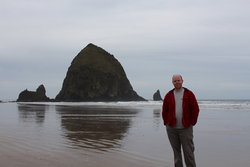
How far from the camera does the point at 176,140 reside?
6.13 metres

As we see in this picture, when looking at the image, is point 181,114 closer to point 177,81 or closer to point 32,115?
point 177,81

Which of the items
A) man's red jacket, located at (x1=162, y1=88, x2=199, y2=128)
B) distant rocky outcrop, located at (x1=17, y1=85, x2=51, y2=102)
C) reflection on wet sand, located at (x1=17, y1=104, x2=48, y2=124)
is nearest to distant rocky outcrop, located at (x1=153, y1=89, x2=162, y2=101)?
distant rocky outcrop, located at (x1=17, y1=85, x2=51, y2=102)

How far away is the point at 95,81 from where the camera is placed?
3829 inches

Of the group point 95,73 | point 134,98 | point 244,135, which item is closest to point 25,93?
point 95,73

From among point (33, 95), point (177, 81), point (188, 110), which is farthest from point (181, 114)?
point (33, 95)

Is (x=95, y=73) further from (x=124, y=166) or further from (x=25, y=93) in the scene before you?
(x=124, y=166)

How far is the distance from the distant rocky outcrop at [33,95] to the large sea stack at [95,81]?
6.64 meters

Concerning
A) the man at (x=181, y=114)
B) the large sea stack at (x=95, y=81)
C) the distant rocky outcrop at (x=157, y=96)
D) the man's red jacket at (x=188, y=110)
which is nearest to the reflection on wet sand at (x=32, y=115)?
the man at (x=181, y=114)

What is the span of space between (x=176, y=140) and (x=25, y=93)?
10686 cm

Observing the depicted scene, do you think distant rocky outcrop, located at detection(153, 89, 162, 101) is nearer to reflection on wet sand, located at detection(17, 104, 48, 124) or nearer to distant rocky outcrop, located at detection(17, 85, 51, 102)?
distant rocky outcrop, located at detection(17, 85, 51, 102)

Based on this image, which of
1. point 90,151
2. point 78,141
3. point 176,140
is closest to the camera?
point 176,140

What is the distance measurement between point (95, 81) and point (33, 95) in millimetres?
22096

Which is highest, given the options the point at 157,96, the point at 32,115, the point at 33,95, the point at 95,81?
the point at 95,81

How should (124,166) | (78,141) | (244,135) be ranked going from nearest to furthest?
(124,166) < (78,141) < (244,135)
